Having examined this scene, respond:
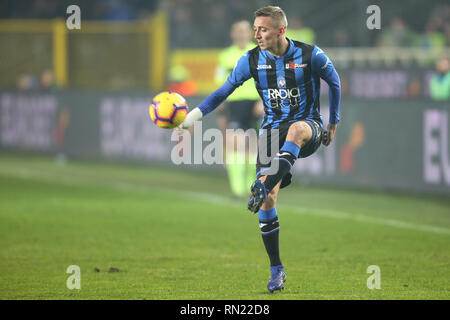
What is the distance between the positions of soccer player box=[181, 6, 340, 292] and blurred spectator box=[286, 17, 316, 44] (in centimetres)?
1447

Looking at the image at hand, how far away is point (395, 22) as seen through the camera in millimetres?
21859

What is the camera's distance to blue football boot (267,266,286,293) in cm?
684

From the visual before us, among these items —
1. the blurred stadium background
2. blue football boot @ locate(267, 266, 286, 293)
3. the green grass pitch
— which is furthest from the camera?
the blurred stadium background

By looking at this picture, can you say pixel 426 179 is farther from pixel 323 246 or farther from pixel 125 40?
pixel 125 40

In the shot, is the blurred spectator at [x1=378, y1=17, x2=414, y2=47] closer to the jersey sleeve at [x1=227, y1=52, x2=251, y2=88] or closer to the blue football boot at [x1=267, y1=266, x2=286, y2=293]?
the jersey sleeve at [x1=227, y1=52, x2=251, y2=88]

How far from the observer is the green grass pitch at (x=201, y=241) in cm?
707

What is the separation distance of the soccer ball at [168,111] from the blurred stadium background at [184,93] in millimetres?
2226

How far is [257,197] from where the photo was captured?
6449mm

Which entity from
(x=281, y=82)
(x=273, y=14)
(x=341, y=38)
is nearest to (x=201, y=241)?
(x=281, y=82)

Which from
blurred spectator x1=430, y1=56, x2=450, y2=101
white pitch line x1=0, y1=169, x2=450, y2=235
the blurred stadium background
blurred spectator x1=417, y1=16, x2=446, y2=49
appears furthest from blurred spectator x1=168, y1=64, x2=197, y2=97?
blurred spectator x1=417, y1=16, x2=446, y2=49

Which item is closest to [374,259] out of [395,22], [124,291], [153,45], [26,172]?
[124,291]

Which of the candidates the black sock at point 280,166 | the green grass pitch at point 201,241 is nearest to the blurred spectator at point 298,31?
the green grass pitch at point 201,241
